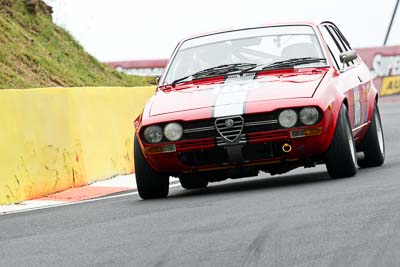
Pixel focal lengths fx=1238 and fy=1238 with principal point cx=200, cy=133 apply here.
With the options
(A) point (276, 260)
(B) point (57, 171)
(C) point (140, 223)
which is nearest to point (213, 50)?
(B) point (57, 171)

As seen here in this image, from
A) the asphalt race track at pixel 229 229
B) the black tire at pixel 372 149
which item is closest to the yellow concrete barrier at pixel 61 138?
the asphalt race track at pixel 229 229

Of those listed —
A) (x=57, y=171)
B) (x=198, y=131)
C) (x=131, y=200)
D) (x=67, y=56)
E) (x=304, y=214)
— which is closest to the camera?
(x=304, y=214)

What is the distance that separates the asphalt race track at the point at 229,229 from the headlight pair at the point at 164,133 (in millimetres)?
504

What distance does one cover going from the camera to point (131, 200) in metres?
10.6

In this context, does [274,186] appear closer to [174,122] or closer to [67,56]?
[174,122]

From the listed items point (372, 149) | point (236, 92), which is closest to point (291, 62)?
point (236, 92)

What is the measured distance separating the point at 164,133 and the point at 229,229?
105 inches

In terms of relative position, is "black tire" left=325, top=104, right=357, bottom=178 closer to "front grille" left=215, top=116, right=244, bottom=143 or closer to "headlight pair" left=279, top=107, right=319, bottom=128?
"headlight pair" left=279, top=107, right=319, bottom=128

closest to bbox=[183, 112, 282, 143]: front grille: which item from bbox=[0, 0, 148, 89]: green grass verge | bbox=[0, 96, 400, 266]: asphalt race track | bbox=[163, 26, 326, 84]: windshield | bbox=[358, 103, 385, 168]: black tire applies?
bbox=[0, 96, 400, 266]: asphalt race track

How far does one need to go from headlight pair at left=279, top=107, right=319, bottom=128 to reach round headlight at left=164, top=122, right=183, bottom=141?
81 centimetres

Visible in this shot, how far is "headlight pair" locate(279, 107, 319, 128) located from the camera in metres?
9.76

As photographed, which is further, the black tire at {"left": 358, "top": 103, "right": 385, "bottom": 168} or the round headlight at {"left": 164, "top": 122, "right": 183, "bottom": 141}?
the black tire at {"left": 358, "top": 103, "right": 385, "bottom": 168}

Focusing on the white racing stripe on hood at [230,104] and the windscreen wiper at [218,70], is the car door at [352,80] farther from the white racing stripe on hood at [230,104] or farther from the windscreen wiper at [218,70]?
the white racing stripe on hood at [230,104]

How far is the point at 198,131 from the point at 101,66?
15.2 m
